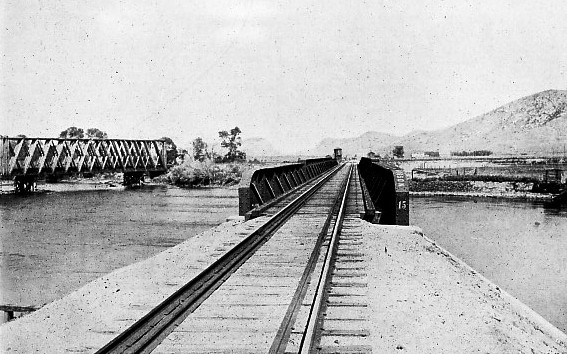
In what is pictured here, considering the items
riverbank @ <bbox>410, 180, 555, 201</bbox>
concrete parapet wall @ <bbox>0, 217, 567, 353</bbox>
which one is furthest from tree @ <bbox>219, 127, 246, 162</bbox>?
concrete parapet wall @ <bbox>0, 217, 567, 353</bbox>

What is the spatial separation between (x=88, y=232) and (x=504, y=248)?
822 inches

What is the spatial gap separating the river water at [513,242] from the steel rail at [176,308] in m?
8.30

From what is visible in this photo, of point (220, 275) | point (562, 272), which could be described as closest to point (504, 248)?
point (562, 272)

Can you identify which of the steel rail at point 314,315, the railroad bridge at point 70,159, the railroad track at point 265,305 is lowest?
the railroad track at point 265,305

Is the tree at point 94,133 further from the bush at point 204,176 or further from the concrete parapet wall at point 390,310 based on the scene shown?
the concrete parapet wall at point 390,310

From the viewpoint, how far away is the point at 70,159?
77.6 meters

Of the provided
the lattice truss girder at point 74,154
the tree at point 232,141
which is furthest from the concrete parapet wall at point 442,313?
the tree at point 232,141

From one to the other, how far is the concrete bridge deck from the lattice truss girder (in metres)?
59.1

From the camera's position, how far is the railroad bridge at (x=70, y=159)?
6962 cm

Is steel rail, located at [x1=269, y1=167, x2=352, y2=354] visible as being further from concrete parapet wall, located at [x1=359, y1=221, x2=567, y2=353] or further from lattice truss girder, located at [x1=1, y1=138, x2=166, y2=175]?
lattice truss girder, located at [x1=1, y1=138, x2=166, y2=175]

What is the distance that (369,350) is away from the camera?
19.6 ft

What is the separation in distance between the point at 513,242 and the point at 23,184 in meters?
65.2

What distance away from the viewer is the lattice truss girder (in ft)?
230

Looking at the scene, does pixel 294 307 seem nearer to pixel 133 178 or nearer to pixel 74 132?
pixel 133 178
